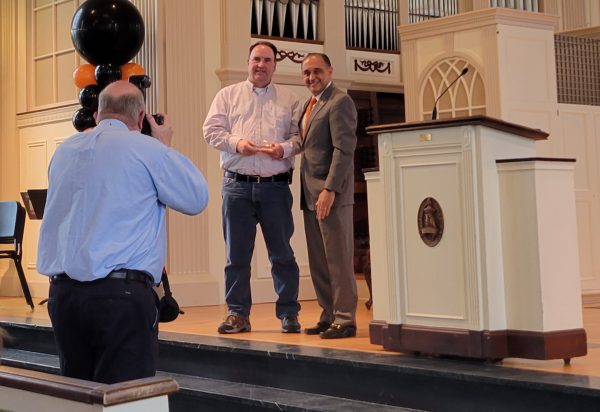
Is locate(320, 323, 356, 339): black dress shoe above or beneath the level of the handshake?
beneath

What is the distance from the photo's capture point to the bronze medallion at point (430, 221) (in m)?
3.93

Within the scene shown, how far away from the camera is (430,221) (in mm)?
3951

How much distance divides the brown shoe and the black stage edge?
181 mm

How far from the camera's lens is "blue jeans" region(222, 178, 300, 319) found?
16.7 ft

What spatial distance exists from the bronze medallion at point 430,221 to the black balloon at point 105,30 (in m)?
2.93

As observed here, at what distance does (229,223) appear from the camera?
5129 millimetres

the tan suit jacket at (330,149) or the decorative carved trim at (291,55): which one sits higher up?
the decorative carved trim at (291,55)

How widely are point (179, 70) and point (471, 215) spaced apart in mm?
4078

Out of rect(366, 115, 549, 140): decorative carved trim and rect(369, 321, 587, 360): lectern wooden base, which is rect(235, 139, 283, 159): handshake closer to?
rect(366, 115, 549, 140): decorative carved trim

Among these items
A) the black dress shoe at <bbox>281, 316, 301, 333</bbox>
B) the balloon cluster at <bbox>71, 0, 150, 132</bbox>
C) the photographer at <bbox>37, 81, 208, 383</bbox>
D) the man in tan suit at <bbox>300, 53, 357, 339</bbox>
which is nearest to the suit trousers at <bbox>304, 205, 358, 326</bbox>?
the man in tan suit at <bbox>300, 53, 357, 339</bbox>

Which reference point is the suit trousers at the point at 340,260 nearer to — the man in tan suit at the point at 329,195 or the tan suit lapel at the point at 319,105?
the man in tan suit at the point at 329,195

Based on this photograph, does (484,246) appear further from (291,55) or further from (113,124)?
(291,55)

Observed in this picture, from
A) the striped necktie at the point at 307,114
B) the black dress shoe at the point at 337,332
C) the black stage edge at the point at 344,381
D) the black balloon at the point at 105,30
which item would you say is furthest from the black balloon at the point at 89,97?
the black dress shoe at the point at 337,332

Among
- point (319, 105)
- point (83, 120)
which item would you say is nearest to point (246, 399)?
point (319, 105)
